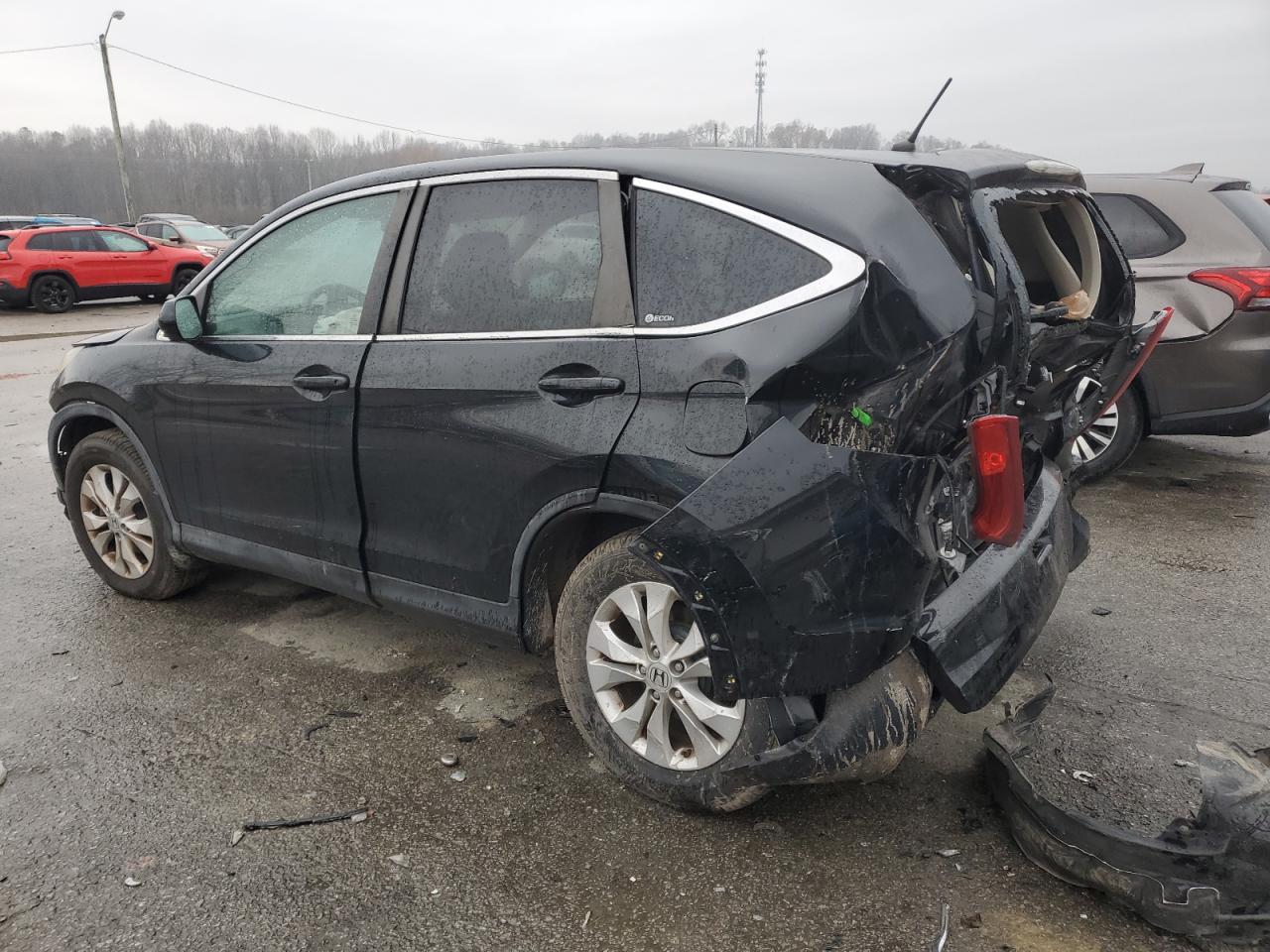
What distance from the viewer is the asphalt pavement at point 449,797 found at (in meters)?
2.25

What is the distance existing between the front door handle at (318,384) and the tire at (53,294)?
59.8 ft

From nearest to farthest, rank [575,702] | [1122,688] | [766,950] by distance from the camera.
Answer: [766,950] < [575,702] < [1122,688]

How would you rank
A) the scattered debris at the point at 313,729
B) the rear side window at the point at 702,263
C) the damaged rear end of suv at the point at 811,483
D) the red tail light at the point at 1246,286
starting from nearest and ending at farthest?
the damaged rear end of suv at the point at 811,483
the rear side window at the point at 702,263
the scattered debris at the point at 313,729
the red tail light at the point at 1246,286

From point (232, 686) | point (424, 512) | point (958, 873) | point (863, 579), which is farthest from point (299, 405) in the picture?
point (958, 873)

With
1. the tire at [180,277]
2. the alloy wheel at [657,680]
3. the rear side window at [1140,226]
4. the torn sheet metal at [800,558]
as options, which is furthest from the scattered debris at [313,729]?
the tire at [180,277]

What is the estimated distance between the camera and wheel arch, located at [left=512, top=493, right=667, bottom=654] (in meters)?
2.61

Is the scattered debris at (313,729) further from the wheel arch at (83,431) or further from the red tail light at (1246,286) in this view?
the red tail light at (1246,286)

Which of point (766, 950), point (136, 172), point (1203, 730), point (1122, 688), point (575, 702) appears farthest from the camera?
point (136, 172)

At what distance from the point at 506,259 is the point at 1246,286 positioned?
4.28 meters

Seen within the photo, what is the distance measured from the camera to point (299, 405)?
3281 mm

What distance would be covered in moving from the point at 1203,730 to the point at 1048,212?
1.79 meters

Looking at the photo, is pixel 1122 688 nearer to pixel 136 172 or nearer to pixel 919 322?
pixel 919 322

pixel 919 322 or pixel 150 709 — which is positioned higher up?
pixel 919 322

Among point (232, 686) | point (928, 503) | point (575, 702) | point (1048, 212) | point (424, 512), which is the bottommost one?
point (232, 686)
